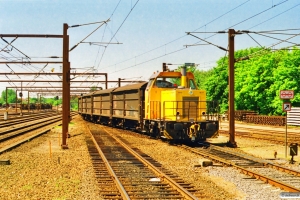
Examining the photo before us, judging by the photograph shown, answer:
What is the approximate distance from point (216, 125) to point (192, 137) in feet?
5.36

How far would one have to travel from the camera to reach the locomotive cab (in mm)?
20703

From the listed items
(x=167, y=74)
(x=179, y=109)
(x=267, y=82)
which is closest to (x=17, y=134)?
(x=167, y=74)

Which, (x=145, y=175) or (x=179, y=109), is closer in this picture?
(x=145, y=175)

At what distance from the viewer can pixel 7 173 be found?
13.2 meters

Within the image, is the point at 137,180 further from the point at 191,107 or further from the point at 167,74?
the point at 167,74

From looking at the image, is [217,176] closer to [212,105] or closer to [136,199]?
[136,199]

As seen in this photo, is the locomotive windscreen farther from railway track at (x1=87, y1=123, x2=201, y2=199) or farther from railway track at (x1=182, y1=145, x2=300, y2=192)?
railway track at (x1=87, y1=123, x2=201, y2=199)

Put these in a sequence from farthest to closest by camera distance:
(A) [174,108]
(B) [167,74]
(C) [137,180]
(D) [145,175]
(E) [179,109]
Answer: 1. (B) [167,74]
2. (E) [179,109]
3. (A) [174,108]
4. (D) [145,175]
5. (C) [137,180]

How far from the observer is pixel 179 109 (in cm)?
2131

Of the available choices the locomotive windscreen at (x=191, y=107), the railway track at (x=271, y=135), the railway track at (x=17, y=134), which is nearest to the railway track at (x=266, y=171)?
the locomotive windscreen at (x=191, y=107)

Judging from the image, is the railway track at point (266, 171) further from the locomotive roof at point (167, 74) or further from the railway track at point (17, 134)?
the railway track at point (17, 134)

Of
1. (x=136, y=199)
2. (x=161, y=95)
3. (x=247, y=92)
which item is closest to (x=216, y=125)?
(x=161, y=95)

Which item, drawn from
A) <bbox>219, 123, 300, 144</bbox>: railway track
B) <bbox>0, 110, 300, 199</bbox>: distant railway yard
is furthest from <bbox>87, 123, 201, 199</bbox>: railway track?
<bbox>219, 123, 300, 144</bbox>: railway track

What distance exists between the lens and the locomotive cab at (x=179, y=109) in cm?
2070
